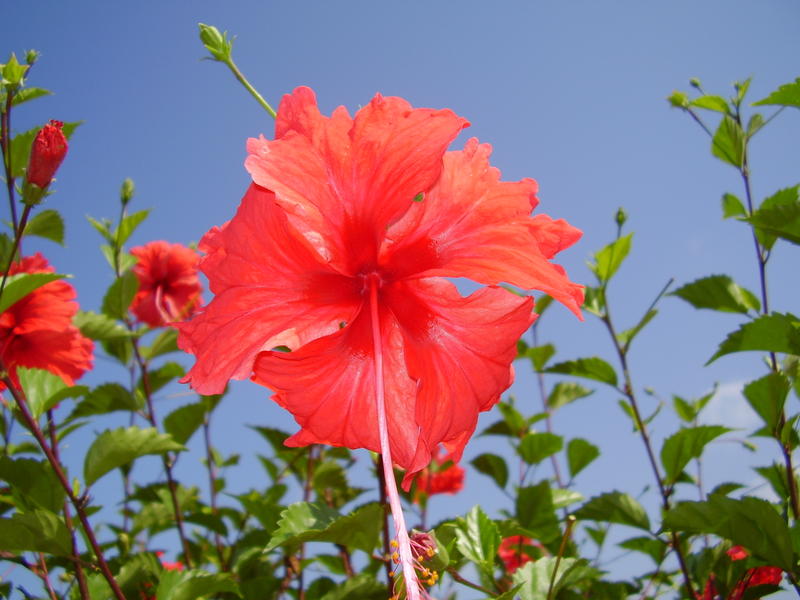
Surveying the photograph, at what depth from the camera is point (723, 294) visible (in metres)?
2.16

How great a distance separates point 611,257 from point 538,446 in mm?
807

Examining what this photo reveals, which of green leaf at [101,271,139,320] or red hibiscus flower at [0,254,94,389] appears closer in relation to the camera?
red hibiscus flower at [0,254,94,389]

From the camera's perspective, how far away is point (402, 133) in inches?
42.5

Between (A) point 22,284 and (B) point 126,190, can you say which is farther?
(B) point 126,190

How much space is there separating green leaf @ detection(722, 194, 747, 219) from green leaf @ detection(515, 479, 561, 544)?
1204 mm

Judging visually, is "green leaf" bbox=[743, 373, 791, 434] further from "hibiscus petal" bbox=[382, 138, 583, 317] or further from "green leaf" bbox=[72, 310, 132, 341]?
"green leaf" bbox=[72, 310, 132, 341]

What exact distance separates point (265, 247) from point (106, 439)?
1.11 meters

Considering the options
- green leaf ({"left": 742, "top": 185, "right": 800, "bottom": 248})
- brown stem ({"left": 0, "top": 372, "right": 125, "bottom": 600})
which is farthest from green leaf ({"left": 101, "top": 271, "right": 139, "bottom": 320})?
green leaf ({"left": 742, "top": 185, "right": 800, "bottom": 248})

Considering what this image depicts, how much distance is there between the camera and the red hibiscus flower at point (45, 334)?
2250 millimetres

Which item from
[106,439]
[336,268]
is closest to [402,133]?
[336,268]

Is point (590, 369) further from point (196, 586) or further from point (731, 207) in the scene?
point (196, 586)

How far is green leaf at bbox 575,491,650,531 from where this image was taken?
2072mm

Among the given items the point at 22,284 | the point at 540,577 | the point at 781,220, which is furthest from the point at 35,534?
the point at 781,220

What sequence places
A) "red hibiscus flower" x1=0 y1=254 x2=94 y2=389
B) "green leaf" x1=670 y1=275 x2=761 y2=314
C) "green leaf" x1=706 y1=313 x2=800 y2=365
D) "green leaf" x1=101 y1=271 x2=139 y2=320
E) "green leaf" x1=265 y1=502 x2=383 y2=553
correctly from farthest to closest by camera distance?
"green leaf" x1=101 y1=271 x2=139 y2=320, "red hibiscus flower" x1=0 y1=254 x2=94 y2=389, "green leaf" x1=670 y1=275 x2=761 y2=314, "green leaf" x1=706 y1=313 x2=800 y2=365, "green leaf" x1=265 y1=502 x2=383 y2=553
